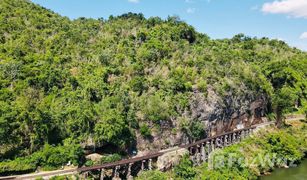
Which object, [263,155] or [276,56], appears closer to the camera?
[263,155]

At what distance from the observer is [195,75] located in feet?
243

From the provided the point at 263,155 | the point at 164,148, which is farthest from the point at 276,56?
the point at 164,148

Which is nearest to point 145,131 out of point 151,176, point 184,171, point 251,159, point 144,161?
point 144,161

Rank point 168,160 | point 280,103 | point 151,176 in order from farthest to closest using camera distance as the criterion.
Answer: point 280,103
point 168,160
point 151,176

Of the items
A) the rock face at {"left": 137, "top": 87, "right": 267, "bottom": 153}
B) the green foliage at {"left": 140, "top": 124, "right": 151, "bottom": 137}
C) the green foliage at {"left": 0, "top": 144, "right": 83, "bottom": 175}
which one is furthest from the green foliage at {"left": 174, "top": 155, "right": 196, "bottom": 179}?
the green foliage at {"left": 0, "top": 144, "right": 83, "bottom": 175}

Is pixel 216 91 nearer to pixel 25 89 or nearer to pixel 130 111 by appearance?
pixel 130 111

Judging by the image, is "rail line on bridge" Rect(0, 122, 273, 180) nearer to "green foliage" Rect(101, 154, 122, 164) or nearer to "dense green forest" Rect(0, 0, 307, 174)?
"green foliage" Rect(101, 154, 122, 164)

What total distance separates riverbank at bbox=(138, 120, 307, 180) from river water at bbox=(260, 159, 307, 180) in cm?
110

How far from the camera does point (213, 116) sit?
68750mm

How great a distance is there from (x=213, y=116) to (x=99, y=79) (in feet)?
79.1

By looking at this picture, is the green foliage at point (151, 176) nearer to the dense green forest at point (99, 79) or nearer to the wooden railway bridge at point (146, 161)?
the wooden railway bridge at point (146, 161)

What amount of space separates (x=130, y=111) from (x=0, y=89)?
21.4m

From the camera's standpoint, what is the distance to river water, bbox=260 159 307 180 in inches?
2323

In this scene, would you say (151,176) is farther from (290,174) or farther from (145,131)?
(290,174)
